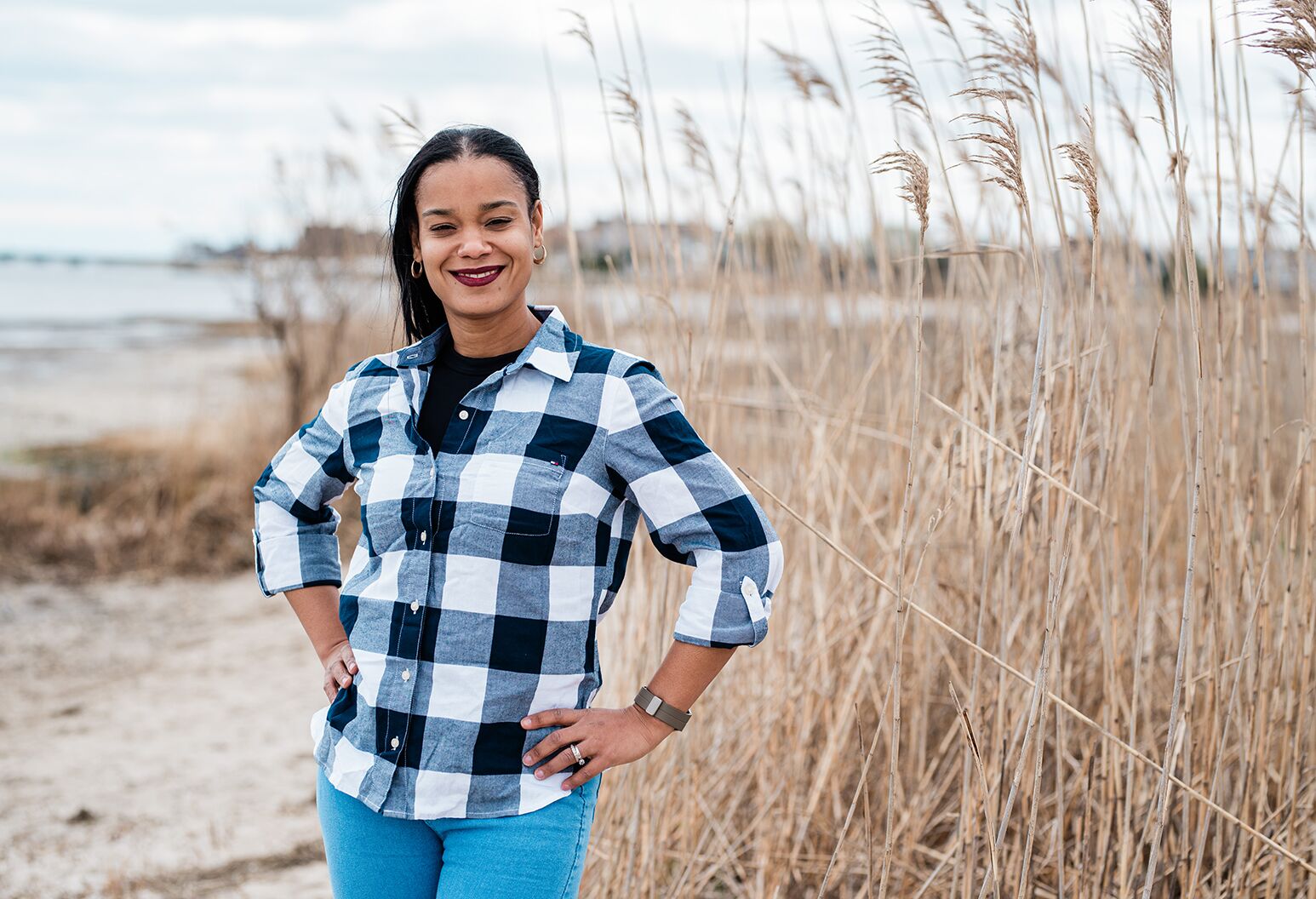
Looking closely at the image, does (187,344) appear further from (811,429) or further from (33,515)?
(811,429)

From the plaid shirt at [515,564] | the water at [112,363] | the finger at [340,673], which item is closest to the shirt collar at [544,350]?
the plaid shirt at [515,564]

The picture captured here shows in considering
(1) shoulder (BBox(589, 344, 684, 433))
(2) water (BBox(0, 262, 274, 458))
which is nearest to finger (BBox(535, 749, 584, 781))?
(1) shoulder (BBox(589, 344, 684, 433))

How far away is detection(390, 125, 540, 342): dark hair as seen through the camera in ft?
4.15

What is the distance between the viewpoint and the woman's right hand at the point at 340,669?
4.23 feet

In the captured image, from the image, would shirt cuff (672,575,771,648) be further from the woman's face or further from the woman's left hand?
the woman's face

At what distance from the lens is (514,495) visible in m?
Answer: 1.18

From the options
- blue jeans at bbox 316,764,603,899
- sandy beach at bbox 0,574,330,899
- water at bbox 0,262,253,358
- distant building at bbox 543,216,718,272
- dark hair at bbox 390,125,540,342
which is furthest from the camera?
water at bbox 0,262,253,358

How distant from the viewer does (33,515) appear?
514 centimetres

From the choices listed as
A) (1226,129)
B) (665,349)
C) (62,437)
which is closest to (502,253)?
(665,349)

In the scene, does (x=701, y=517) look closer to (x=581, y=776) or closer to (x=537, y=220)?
(x=581, y=776)

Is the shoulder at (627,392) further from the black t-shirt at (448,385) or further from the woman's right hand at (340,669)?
the woman's right hand at (340,669)

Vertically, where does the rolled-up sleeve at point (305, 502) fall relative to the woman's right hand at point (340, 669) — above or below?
above

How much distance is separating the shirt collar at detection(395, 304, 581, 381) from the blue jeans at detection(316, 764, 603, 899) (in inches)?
19.2

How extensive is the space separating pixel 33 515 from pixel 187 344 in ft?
43.9
